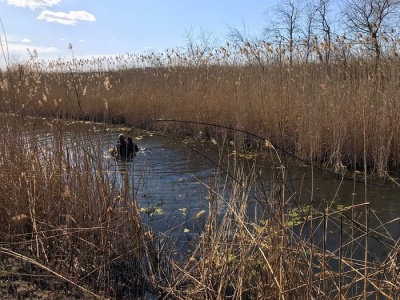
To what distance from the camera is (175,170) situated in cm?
606

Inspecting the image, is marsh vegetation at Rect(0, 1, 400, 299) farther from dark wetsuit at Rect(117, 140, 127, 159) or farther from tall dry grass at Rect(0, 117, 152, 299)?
dark wetsuit at Rect(117, 140, 127, 159)

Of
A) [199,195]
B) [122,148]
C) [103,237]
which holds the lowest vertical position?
[199,195]

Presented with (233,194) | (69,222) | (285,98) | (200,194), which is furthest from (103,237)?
(285,98)

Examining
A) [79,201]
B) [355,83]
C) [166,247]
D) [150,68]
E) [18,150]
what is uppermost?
[150,68]

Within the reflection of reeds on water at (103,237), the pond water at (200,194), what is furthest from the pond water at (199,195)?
the reflection of reeds on water at (103,237)

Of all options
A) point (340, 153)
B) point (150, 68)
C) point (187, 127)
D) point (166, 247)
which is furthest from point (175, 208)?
point (150, 68)

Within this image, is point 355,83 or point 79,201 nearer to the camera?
point 79,201

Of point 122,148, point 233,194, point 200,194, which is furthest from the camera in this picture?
point 122,148

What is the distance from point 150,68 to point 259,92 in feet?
17.7

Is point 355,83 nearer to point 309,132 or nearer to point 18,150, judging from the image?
point 309,132

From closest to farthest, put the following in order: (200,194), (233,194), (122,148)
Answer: (233,194) < (200,194) < (122,148)

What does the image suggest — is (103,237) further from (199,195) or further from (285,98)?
(285,98)

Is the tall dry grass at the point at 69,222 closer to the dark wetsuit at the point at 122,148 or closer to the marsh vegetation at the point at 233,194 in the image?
the marsh vegetation at the point at 233,194

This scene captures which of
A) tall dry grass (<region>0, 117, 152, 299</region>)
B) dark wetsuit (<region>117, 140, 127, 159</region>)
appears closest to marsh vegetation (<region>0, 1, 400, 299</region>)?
tall dry grass (<region>0, 117, 152, 299</region>)
